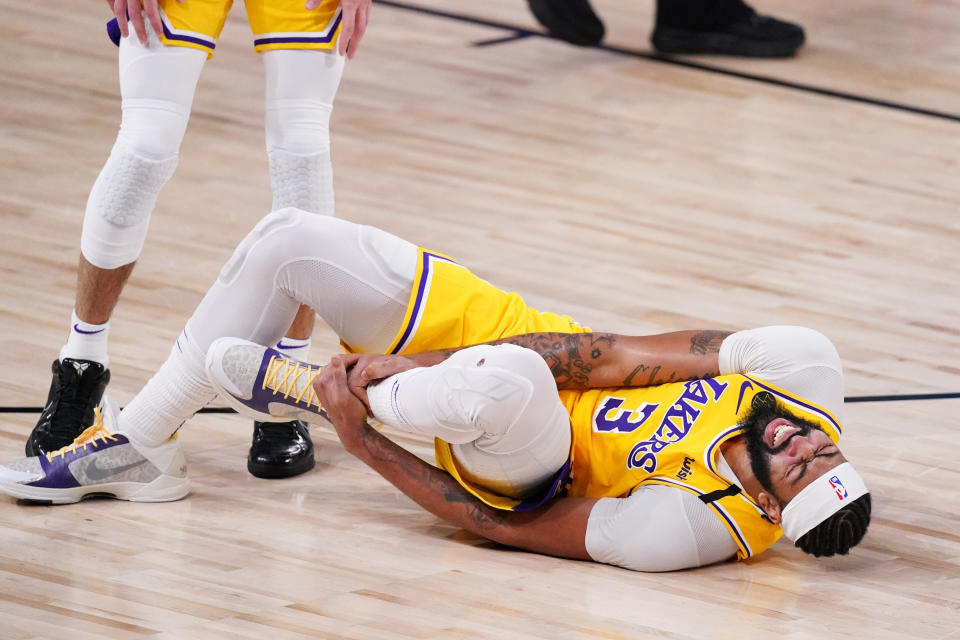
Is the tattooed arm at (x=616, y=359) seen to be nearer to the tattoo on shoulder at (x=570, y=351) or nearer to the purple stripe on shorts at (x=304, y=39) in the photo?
the tattoo on shoulder at (x=570, y=351)

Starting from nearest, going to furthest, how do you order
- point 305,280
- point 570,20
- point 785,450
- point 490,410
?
1. point 490,410
2. point 785,450
3. point 305,280
4. point 570,20

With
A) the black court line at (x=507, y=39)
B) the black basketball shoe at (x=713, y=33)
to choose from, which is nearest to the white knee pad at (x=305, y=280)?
the black court line at (x=507, y=39)

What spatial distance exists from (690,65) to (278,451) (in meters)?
3.77

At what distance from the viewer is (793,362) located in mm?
2307

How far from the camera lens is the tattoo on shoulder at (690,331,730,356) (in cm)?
238

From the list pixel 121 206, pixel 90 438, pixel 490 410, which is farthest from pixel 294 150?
pixel 490 410

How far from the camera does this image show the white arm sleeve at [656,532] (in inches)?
86.3

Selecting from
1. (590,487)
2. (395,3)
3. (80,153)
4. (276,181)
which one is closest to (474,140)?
(80,153)

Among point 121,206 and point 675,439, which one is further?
point 121,206

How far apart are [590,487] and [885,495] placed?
625mm

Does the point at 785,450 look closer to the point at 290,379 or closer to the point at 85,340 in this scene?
the point at 290,379

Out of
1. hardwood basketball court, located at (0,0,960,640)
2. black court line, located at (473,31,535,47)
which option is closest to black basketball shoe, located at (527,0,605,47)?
hardwood basketball court, located at (0,0,960,640)

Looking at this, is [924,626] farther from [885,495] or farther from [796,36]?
[796,36]

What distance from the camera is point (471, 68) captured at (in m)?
5.63
